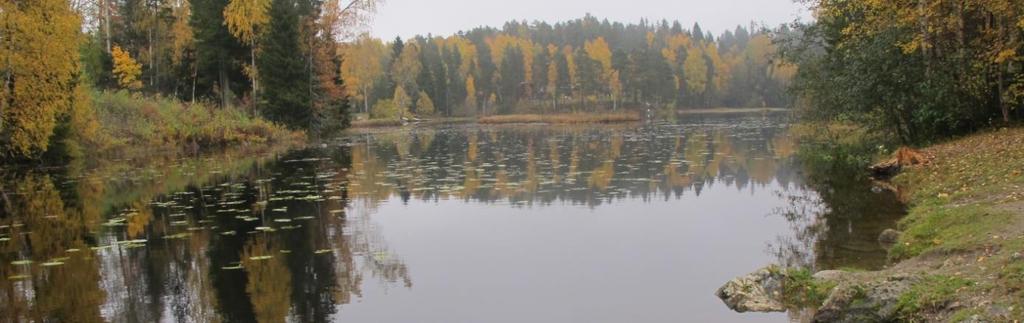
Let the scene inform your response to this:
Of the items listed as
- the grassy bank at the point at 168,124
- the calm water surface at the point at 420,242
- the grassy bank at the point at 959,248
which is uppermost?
the grassy bank at the point at 168,124

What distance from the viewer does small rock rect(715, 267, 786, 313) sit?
8.80 m

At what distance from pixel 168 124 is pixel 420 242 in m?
29.3

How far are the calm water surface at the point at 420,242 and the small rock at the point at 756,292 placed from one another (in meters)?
0.18

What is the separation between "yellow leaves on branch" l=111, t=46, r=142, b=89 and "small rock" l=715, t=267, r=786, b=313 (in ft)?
140

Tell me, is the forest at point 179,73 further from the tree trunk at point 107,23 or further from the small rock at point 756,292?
the small rock at point 756,292

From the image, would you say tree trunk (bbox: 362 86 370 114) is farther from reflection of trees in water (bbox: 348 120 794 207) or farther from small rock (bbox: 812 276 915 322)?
small rock (bbox: 812 276 915 322)

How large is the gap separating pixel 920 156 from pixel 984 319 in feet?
45.2

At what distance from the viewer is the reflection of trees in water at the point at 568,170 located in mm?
20281

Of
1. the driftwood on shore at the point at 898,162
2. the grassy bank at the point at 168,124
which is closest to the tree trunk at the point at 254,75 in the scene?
the grassy bank at the point at 168,124

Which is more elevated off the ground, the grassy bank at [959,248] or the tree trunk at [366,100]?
the tree trunk at [366,100]

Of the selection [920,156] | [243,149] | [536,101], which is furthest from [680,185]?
[536,101]

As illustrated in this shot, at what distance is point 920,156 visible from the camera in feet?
60.7

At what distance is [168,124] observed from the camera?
126 feet

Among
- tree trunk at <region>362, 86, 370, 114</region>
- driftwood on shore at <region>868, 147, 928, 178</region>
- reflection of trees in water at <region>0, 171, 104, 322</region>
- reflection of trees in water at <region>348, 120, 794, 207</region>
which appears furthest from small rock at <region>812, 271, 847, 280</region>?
tree trunk at <region>362, 86, 370, 114</region>
